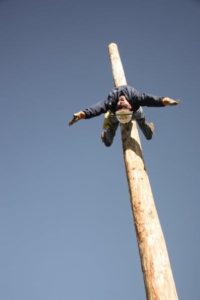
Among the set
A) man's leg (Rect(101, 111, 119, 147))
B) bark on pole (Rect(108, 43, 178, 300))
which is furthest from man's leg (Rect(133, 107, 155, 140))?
bark on pole (Rect(108, 43, 178, 300))

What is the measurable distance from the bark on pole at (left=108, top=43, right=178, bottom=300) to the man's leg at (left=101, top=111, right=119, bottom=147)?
15.7 inches

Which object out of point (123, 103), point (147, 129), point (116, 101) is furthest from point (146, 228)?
point (147, 129)

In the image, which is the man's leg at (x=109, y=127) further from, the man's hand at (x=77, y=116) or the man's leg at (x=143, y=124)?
the man's hand at (x=77, y=116)

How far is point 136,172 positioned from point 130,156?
31 cm

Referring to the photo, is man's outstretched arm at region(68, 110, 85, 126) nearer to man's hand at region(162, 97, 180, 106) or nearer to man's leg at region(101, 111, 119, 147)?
man's leg at region(101, 111, 119, 147)

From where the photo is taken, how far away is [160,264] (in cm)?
323

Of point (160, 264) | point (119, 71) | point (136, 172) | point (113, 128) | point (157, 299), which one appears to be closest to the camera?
point (157, 299)

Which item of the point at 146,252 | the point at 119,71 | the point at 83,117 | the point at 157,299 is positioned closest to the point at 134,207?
the point at 146,252

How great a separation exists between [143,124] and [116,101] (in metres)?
0.97

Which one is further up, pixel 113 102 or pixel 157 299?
pixel 113 102

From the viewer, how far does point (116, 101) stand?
5.00 m

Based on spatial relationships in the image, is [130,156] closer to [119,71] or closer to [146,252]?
[146,252]

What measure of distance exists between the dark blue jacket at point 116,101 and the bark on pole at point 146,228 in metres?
0.36

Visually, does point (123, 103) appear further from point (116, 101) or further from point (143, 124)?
point (143, 124)
